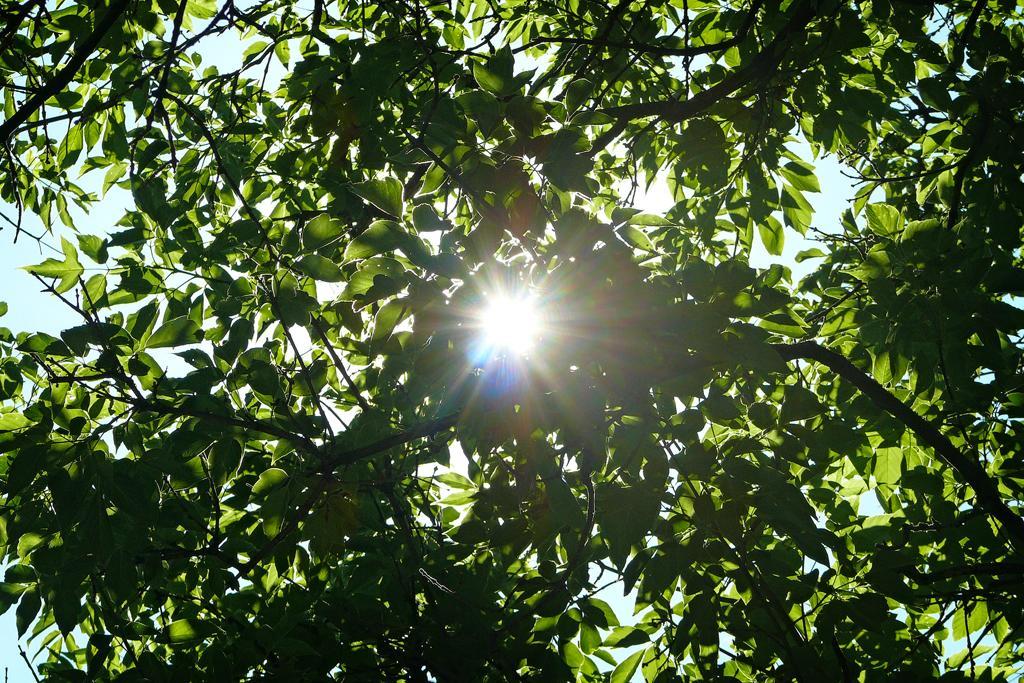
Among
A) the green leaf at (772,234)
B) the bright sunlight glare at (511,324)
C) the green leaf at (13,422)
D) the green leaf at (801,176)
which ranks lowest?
the green leaf at (13,422)

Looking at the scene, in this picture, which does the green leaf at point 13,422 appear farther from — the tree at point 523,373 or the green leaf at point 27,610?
the green leaf at point 27,610

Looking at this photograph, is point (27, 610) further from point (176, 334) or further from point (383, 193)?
point (383, 193)

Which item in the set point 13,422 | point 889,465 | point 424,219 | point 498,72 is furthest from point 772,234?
point 13,422

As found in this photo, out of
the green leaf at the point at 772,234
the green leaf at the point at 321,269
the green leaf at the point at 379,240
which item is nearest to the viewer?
the green leaf at the point at 379,240

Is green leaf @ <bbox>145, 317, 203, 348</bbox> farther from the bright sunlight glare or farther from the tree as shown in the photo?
the bright sunlight glare

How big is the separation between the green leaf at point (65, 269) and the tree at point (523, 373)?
16 mm

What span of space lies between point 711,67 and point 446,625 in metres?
2.54

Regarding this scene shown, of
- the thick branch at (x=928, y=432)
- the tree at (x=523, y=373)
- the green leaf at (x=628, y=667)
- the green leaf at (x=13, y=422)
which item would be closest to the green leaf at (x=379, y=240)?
the tree at (x=523, y=373)

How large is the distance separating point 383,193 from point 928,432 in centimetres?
201

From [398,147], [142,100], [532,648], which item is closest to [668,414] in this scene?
[532,648]

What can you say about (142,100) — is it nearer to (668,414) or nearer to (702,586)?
(668,414)

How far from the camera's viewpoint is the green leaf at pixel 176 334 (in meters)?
2.20

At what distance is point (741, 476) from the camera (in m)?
1.85

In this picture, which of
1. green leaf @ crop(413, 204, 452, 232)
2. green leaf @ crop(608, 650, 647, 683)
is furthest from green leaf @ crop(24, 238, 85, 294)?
green leaf @ crop(608, 650, 647, 683)
